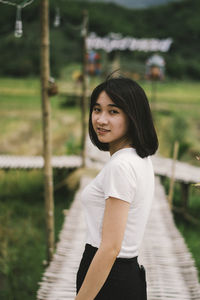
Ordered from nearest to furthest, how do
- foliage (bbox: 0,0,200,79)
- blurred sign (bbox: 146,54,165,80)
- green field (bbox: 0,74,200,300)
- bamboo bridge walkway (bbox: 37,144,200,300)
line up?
bamboo bridge walkway (bbox: 37,144,200,300) → green field (bbox: 0,74,200,300) → blurred sign (bbox: 146,54,165,80) → foliage (bbox: 0,0,200,79)

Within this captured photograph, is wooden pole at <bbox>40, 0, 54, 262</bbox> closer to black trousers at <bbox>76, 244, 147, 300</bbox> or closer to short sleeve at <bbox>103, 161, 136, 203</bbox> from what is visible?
black trousers at <bbox>76, 244, 147, 300</bbox>

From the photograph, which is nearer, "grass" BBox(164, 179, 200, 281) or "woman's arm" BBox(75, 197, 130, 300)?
"woman's arm" BBox(75, 197, 130, 300)

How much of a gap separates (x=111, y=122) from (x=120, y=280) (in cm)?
52

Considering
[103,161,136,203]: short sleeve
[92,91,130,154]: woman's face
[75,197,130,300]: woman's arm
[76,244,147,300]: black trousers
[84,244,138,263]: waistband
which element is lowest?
[76,244,147,300]: black trousers

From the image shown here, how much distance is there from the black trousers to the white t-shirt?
32mm

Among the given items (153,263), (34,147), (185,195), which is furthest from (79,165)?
(153,263)

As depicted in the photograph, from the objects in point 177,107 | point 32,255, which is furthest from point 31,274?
point 177,107

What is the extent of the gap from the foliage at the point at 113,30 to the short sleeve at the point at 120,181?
1098cm

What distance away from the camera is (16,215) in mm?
5047

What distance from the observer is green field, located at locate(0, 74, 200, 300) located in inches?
150

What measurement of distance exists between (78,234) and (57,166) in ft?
8.29

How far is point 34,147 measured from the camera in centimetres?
774

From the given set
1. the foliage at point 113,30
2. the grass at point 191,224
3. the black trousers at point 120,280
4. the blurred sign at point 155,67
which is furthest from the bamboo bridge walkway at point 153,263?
the foliage at point 113,30

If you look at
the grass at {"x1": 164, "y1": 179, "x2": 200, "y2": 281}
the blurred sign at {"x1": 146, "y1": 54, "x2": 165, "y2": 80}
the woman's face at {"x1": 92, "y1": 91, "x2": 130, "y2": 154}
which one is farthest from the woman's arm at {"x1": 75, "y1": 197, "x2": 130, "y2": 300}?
the blurred sign at {"x1": 146, "y1": 54, "x2": 165, "y2": 80}
